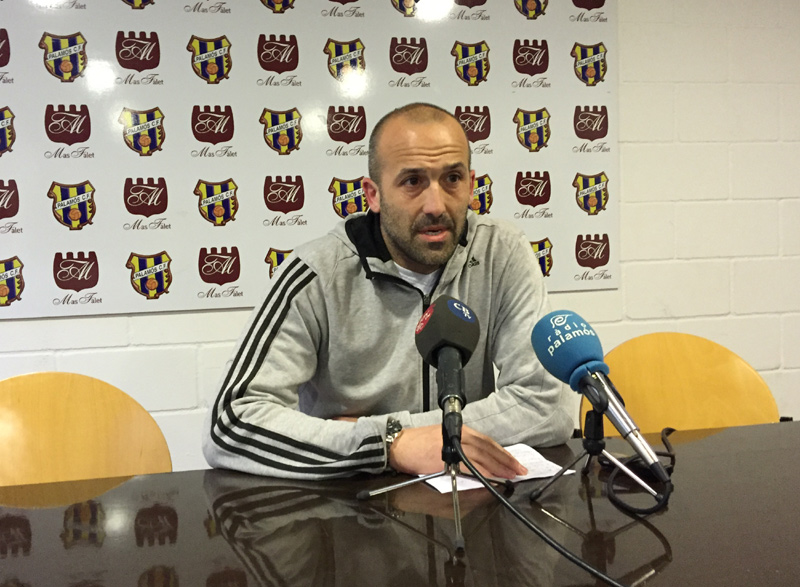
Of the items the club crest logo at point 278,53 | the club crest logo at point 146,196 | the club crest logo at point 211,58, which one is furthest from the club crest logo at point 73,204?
the club crest logo at point 278,53

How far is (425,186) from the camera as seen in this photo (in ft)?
5.14

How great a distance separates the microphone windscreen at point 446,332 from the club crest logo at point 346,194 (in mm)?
1522

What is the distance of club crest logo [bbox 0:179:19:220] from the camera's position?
6.99 feet

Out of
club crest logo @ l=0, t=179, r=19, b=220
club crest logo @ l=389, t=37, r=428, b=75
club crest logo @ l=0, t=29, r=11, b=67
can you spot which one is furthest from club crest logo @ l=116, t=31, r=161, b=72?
club crest logo @ l=389, t=37, r=428, b=75

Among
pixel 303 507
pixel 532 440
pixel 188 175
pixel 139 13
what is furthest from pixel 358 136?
pixel 303 507

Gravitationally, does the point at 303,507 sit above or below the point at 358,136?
below

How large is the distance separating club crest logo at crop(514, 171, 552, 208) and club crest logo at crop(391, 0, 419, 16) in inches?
26.7

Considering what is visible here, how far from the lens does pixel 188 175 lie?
2230 millimetres

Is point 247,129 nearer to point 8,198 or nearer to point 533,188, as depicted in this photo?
point 8,198

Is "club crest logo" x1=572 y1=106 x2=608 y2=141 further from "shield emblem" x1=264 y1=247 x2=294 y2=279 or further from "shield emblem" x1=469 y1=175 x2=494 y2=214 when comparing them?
"shield emblem" x1=264 y1=247 x2=294 y2=279

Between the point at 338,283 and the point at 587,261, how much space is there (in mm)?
1242

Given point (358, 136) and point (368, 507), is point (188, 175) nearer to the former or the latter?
point (358, 136)

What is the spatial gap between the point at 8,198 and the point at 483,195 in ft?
5.18

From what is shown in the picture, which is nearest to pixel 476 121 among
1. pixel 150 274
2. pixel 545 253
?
pixel 545 253
